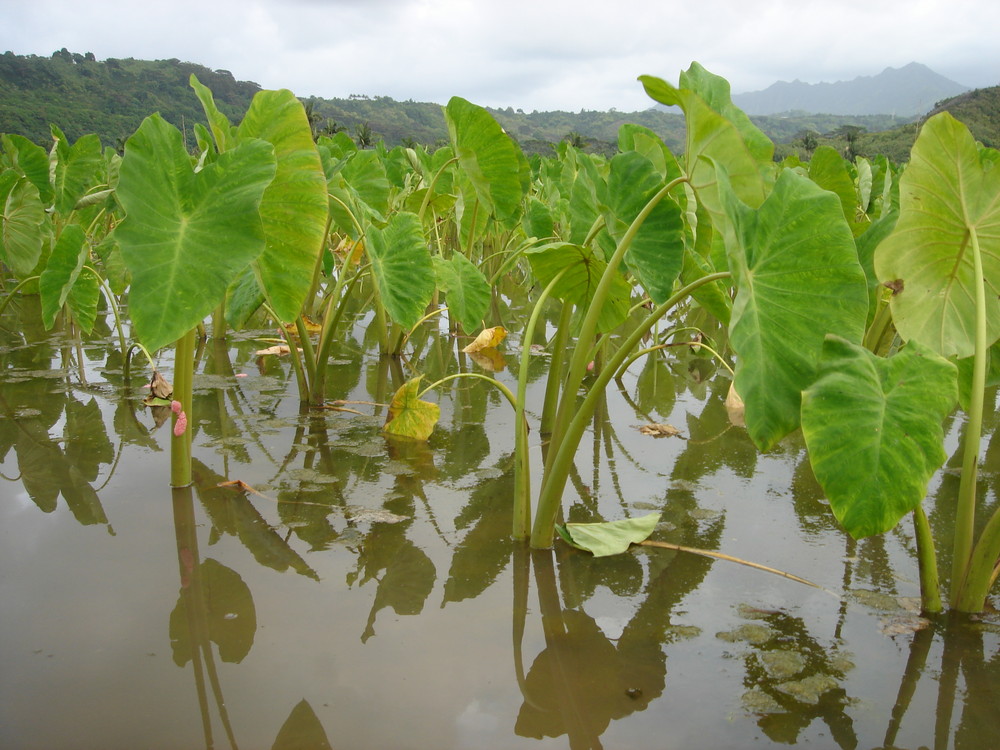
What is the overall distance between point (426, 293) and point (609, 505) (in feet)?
2.98

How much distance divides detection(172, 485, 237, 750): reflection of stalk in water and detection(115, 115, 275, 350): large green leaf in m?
0.49

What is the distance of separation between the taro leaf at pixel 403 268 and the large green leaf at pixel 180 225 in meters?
0.79

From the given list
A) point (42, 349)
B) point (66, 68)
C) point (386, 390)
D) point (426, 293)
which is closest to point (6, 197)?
point (42, 349)

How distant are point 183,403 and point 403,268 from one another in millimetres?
880

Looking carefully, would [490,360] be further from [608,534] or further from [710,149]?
[710,149]

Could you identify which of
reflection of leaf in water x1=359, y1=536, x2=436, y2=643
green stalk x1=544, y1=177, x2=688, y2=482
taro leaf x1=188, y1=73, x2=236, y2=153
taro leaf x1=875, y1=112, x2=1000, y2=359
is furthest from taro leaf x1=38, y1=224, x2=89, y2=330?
taro leaf x1=875, y1=112, x2=1000, y2=359

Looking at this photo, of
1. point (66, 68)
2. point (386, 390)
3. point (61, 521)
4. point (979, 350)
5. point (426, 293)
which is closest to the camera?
point (979, 350)

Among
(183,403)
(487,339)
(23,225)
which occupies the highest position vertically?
(23,225)

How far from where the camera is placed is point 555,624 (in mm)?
1524

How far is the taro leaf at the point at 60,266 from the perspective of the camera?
2.48m

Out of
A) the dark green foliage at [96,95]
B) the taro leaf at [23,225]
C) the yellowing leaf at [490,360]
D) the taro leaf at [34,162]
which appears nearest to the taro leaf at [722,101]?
the yellowing leaf at [490,360]

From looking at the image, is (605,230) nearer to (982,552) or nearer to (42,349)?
(982,552)

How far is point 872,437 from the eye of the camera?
Answer: 4.29 feet

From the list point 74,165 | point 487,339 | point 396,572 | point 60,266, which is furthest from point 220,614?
point 74,165
